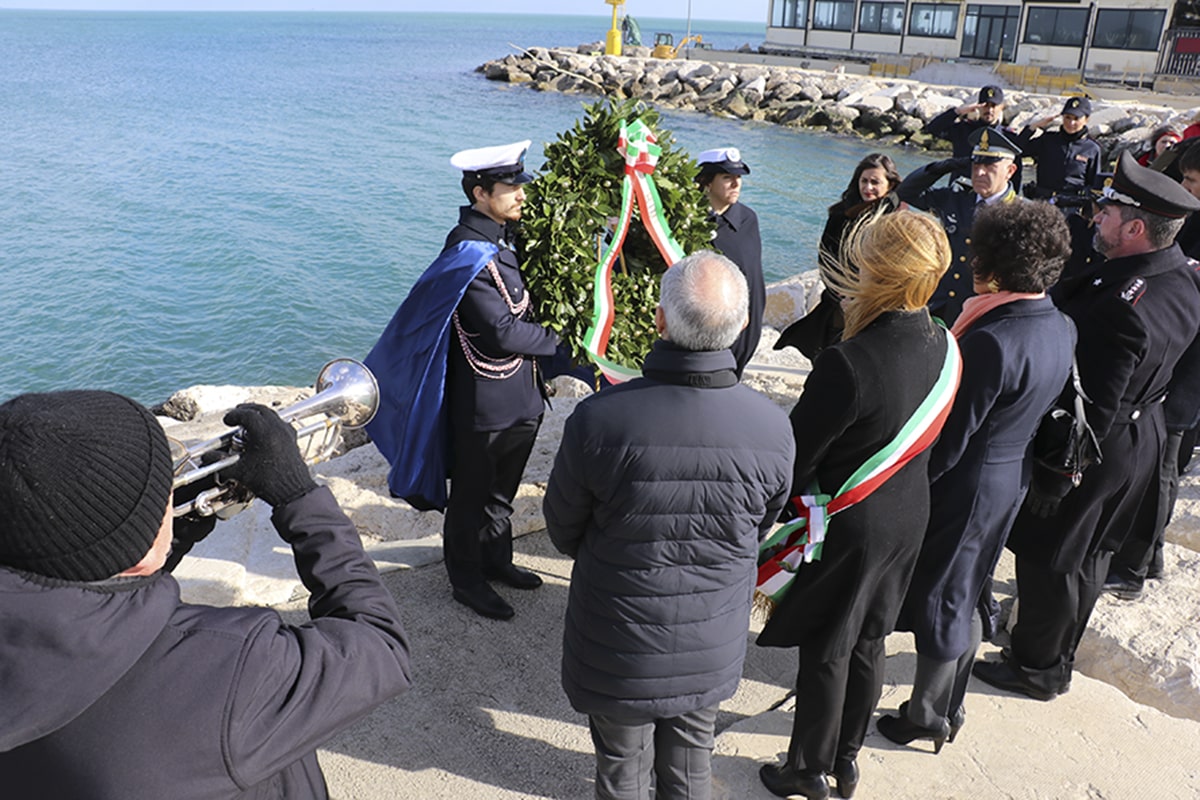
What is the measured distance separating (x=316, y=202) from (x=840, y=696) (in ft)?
73.1

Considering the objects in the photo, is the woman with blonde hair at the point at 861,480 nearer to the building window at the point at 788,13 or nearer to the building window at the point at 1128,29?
the building window at the point at 1128,29

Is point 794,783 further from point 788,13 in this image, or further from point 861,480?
point 788,13

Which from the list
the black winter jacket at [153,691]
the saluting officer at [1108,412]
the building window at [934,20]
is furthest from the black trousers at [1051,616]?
the building window at [934,20]

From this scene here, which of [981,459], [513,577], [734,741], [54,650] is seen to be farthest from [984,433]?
[54,650]

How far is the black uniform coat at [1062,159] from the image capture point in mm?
9867

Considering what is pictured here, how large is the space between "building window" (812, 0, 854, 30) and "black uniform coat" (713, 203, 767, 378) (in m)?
48.6

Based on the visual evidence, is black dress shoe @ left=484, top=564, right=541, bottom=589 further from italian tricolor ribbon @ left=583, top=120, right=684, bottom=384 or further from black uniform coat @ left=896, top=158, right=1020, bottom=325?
black uniform coat @ left=896, top=158, right=1020, bottom=325

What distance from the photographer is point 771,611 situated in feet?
10.4

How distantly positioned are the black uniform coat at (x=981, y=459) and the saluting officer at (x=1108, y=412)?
0.31 meters

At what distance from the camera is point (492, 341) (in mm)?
3887

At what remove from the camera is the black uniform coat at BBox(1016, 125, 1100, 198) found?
9.87 meters

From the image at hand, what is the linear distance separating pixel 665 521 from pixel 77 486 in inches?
58.1

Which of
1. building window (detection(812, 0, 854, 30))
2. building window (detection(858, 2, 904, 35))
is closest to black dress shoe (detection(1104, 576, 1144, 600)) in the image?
building window (detection(858, 2, 904, 35))

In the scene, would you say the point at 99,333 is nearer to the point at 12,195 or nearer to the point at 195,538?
the point at 12,195
